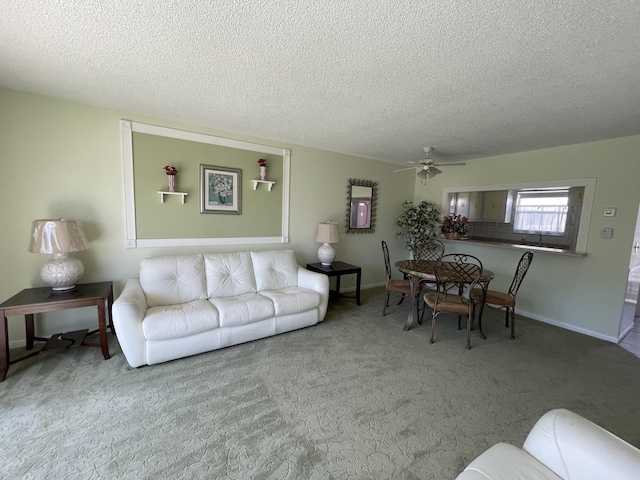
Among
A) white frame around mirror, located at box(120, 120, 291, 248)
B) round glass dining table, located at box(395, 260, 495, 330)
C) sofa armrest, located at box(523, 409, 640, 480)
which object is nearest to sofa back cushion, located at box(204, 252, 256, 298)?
white frame around mirror, located at box(120, 120, 291, 248)

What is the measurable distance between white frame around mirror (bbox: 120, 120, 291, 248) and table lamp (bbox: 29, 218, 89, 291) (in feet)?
1.72

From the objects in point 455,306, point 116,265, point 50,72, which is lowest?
point 455,306

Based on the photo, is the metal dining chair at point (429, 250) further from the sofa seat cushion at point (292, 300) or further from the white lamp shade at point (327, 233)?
the sofa seat cushion at point (292, 300)

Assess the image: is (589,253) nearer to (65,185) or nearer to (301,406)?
(301,406)

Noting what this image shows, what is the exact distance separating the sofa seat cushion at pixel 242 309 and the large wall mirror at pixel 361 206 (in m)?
2.30

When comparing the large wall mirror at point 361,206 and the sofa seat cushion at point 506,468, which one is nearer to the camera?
the sofa seat cushion at point 506,468

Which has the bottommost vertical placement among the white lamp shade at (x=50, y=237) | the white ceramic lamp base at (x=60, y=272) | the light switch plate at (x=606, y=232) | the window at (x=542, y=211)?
the white ceramic lamp base at (x=60, y=272)

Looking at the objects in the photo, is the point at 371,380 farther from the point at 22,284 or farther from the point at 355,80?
the point at 22,284

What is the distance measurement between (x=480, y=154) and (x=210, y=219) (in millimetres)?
→ 4174

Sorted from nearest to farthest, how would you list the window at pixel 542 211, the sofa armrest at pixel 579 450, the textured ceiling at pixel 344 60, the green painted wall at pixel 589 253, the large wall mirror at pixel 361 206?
the sofa armrest at pixel 579 450 → the textured ceiling at pixel 344 60 → the green painted wall at pixel 589 253 → the window at pixel 542 211 → the large wall mirror at pixel 361 206

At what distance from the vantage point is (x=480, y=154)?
418cm

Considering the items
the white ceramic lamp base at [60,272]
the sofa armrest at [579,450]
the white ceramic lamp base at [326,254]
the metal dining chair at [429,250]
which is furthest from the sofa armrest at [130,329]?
the metal dining chair at [429,250]

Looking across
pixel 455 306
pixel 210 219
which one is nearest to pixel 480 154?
pixel 455 306

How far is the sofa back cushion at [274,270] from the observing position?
132 inches
